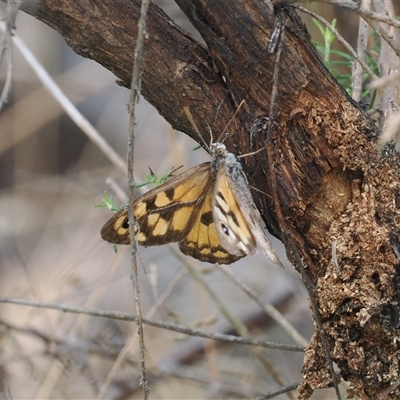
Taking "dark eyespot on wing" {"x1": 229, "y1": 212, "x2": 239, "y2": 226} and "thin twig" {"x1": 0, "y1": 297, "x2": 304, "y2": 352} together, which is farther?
"thin twig" {"x1": 0, "y1": 297, "x2": 304, "y2": 352}

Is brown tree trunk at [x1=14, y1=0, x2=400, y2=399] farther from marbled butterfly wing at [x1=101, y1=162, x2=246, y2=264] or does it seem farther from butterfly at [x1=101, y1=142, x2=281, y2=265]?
marbled butterfly wing at [x1=101, y1=162, x2=246, y2=264]

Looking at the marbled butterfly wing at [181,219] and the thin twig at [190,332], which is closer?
the marbled butterfly wing at [181,219]

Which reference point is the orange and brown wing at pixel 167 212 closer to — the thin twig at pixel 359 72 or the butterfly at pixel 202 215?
the butterfly at pixel 202 215

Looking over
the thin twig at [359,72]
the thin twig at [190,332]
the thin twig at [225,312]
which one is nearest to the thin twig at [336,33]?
the thin twig at [359,72]

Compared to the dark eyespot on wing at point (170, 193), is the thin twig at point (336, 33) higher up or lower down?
higher up

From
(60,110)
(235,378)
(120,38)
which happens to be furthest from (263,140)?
(60,110)

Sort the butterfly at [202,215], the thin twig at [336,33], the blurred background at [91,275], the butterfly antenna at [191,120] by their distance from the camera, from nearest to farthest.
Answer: the thin twig at [336,33], the butterfly antenna at [191,120], the butterfly at [202,215], the blurred background at [91,275]

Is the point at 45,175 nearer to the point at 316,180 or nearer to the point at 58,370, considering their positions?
the point at 58,370

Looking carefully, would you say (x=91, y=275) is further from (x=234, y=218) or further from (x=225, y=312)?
(x=234, y=218)

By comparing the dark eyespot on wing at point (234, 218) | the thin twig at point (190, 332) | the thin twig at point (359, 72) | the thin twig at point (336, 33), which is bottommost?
the thin twig at point (190, 332)

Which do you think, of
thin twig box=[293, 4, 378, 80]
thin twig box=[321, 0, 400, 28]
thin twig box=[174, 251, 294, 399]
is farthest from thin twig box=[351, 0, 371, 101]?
thin twig box=[174, 251, 294, 399]
